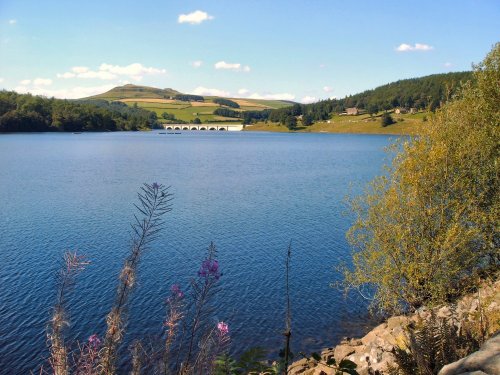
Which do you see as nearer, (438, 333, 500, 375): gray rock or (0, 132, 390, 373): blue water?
(438, 333, 500, 375): gray rock

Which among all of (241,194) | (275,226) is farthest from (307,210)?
(241,194)

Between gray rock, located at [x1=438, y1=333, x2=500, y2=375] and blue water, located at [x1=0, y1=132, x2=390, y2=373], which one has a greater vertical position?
gray rock, located at [x1=438, y1=333, x2=500, y2=375]

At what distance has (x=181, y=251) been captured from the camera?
36.4 metres

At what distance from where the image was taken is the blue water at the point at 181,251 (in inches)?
963

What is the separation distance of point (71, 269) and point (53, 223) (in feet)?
135

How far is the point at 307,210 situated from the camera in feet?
170

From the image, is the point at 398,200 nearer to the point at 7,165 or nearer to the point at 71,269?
the point at 71,269

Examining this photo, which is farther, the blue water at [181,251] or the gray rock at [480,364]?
the blue water at [181,251]

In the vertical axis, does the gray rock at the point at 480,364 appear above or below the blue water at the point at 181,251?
above

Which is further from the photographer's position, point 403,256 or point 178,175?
point 178,175

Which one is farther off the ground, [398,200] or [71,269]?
[71,269]

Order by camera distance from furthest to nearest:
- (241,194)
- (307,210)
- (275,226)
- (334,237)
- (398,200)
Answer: (241,194)
(307,210)
(275,226)
(334,237)
(398,200)

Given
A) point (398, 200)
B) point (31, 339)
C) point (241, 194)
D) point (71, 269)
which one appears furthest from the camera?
point (241, 194)

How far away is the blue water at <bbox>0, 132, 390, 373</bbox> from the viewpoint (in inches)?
963
